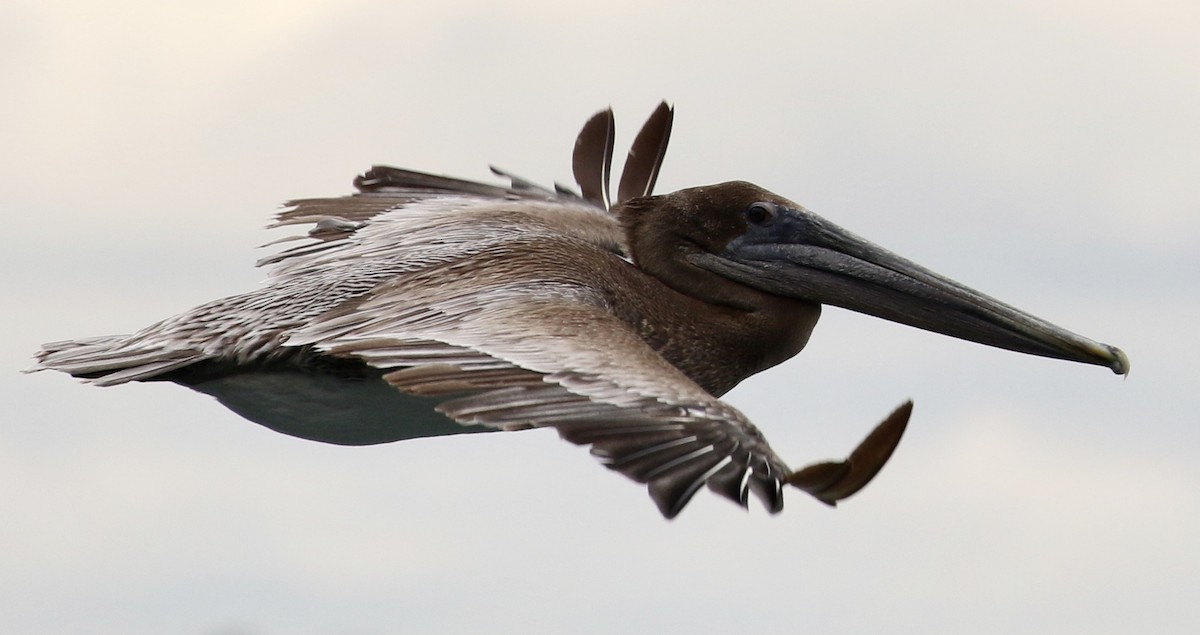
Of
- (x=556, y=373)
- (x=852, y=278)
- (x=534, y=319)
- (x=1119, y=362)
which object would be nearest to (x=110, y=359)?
(x=534, y=319)

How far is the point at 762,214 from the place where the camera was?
1022 cm

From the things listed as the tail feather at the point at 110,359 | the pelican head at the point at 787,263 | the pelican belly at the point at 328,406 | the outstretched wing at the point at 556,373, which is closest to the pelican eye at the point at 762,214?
the pelican head at the point at 787,263

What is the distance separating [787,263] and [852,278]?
35 centimetres

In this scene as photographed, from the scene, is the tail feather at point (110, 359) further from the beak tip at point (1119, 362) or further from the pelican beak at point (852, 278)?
the beak tip at point (1119, 362)

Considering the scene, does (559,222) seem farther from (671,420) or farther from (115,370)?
(671,420)

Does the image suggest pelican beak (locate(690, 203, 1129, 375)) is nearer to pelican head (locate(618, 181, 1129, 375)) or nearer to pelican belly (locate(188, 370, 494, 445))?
pelican head (locate(618, 181, 1129, 375))

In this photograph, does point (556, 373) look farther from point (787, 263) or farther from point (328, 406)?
point (787, 263)

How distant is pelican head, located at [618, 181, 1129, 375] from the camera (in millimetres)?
9914

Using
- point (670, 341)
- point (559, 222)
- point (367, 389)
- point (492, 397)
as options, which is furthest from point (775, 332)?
point (492, 397)

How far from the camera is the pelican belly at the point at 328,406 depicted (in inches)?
365

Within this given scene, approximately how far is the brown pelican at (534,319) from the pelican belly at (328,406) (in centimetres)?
1

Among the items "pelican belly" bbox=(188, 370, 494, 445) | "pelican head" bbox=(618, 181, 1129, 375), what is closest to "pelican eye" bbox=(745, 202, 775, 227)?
"pelican head" bbox=(618, 181, 1129, 375)

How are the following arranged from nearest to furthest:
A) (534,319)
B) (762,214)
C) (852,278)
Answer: (534,319) → (852,278) → (762,214)

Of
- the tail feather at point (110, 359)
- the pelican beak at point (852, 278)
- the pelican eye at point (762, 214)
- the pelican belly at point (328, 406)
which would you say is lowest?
the pelican belly at point (328, 406)
